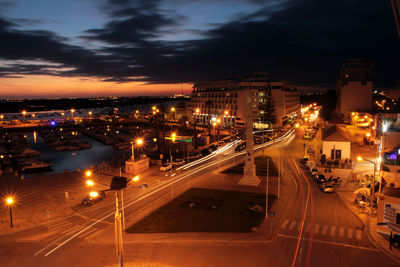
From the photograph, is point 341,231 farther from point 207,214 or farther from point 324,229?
point 207,214

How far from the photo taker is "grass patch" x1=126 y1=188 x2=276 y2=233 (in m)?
20.2

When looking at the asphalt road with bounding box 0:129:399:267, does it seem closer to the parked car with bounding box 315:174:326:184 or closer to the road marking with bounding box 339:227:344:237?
the road marking with bounding box 339:227:344:237

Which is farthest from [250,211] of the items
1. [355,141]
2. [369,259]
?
[355,141]

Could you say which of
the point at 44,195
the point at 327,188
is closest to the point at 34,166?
the point at 44,195

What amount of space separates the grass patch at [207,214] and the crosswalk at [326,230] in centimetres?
222

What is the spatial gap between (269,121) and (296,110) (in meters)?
34.6

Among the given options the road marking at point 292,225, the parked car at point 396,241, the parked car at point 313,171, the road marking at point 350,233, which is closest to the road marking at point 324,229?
the road marking at point 350,233

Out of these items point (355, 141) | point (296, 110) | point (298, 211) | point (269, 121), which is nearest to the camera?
point (298, 211)

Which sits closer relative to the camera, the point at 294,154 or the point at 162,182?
the point at 162,182

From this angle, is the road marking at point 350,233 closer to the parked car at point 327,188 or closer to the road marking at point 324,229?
the road marking at point 324,229

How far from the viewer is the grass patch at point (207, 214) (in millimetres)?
Result: 20203

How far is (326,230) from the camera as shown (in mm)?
19250

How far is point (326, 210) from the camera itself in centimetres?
2267

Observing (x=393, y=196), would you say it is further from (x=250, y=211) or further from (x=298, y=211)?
(x=250, y=211)
